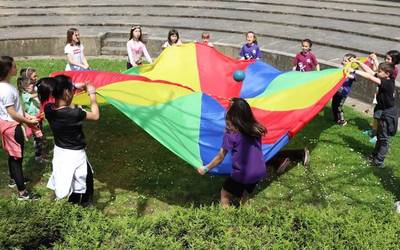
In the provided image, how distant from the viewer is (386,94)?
7.26 meters

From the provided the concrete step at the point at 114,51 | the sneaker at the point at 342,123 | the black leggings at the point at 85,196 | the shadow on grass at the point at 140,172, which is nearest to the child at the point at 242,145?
the shadow on grass at the point at 140,172

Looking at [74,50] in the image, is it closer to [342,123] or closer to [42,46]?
[342,123]

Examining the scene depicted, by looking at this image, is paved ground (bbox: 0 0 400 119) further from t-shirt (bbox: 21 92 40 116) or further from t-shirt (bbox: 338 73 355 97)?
t-shirt (bbox: 21 92 40 116)

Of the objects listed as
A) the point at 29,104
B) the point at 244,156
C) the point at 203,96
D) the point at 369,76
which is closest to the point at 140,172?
the point at 203,96

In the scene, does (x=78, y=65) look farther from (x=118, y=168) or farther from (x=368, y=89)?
(x=368, y=89)

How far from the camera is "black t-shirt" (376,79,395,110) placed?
7.18m

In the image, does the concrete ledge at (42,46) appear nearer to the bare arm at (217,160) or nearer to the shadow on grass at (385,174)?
the shadow on grass at (385,174)

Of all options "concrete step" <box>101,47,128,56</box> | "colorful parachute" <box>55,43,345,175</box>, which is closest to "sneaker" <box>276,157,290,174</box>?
"colorful parachute" <box>55,43,345,175</box>

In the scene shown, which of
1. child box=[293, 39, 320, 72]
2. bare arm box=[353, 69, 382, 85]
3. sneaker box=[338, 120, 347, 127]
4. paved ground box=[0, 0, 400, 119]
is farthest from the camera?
paved ground box=[0, 0, 400, 119]

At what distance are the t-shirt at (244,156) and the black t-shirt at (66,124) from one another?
5.35 ft

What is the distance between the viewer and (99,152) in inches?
332

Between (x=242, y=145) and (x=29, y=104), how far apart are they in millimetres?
3857

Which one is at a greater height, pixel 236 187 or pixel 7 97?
pixel 7 97

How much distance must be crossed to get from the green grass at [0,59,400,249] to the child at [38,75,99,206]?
0.58m
